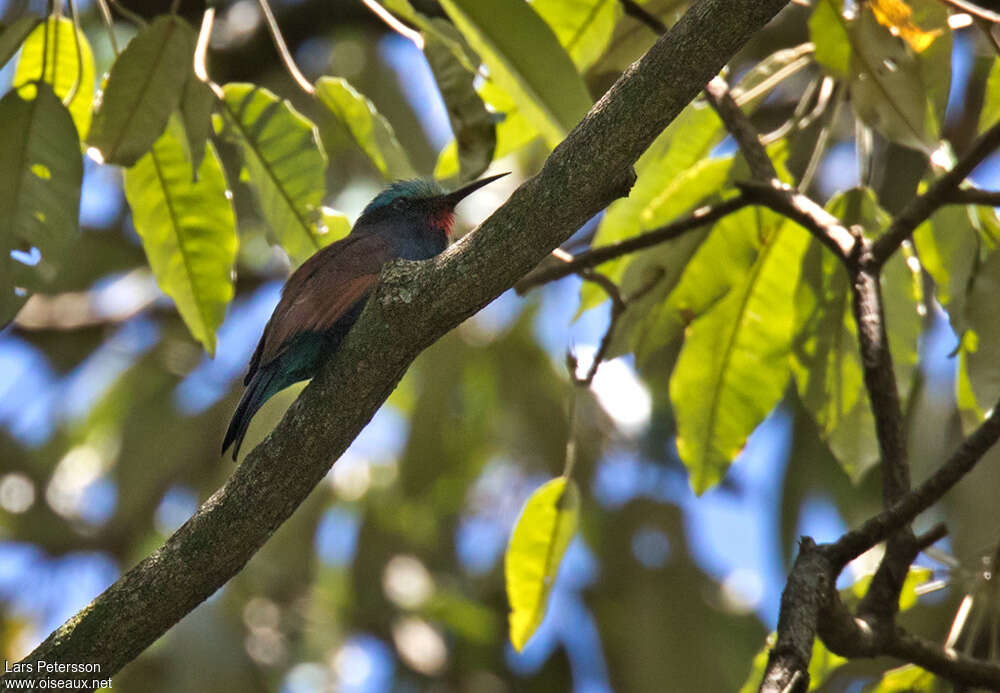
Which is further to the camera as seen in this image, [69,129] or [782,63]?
[782,63]

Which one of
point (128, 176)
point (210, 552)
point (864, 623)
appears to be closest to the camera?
point (210, 552)

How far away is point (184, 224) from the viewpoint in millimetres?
3727

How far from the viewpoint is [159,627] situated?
8.85ft

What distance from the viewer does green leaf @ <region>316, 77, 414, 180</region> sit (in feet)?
12.1

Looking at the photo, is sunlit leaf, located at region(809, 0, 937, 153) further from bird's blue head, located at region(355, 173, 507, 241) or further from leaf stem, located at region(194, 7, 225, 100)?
leaf stem, located at region(194, 7, 225, 100)

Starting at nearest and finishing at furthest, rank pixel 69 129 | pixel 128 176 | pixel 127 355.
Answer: pixel 69 129 → pixel 128 176 → pixel 127 355

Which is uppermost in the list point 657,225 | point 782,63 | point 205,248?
point 782,63

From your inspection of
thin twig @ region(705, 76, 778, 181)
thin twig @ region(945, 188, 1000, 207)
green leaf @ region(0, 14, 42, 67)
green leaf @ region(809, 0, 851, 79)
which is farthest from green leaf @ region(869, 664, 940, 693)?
green leaf @ region(0, 14, 42, 67)

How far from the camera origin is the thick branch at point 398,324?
236 cm

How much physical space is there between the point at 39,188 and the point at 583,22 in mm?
1740

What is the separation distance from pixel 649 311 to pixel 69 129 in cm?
182

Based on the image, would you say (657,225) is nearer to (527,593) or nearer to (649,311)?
(649,311)

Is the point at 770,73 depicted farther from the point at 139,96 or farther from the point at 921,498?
the point at 139,96

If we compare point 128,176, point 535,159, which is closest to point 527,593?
point 128,176
